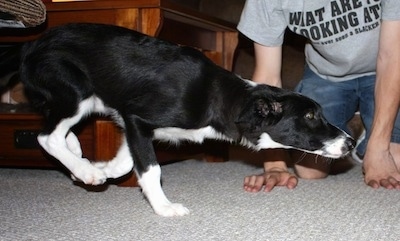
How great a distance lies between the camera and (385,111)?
2307mm

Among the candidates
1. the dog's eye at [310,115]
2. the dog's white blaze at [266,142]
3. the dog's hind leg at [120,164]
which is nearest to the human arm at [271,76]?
the dog's white blaze at [266,142]

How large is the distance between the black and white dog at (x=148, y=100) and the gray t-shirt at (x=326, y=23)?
0.54 metres

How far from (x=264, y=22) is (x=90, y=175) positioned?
1.02 m

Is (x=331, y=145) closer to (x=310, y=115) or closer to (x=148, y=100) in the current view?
(x=310, y=115)

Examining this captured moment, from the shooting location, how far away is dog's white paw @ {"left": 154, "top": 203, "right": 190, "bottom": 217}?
1764mm

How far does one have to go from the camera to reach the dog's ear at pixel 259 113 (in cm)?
184

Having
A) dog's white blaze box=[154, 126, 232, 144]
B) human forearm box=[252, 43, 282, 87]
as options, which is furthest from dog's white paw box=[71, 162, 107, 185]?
human forearm box=[252, 43, 282, 87]

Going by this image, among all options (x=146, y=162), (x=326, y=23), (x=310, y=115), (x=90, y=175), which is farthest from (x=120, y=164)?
(x=326, y=23)

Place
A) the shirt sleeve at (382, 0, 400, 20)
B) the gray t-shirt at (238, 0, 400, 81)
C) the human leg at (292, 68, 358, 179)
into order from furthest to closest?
the human leg at (292, 68, 358, 179) < the gray t-shirt at (238, 0, 400, 81) < the shirt sleeve at (382, 0, 400, 20)

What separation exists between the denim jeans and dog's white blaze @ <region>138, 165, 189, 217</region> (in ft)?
3.76

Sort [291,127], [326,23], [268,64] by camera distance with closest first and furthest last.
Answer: [291,127] < [326,23] < [268,64]

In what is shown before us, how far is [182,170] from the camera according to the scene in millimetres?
2789

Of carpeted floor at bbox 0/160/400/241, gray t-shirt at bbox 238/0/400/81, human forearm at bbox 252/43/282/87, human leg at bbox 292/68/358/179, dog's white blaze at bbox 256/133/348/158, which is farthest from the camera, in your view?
human leg at bbox 292/68/358/179

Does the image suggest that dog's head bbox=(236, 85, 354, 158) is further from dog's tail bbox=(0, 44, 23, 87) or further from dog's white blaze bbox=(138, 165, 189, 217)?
dog's tail bbox=(0, 44, 23, 87)
